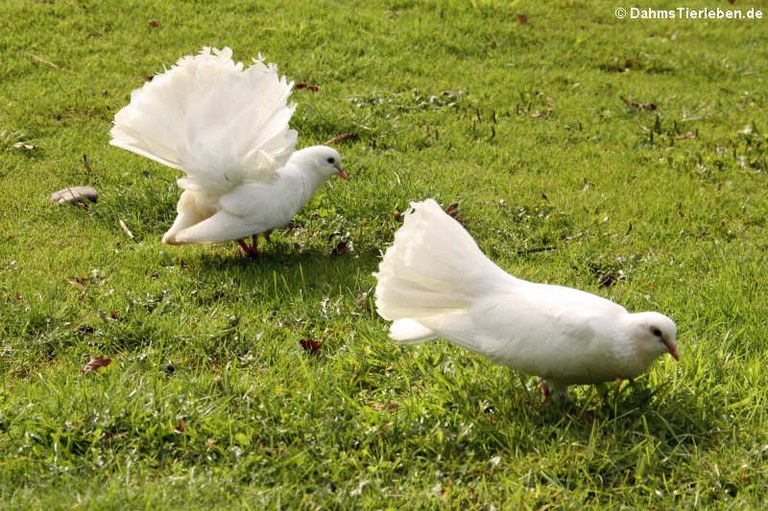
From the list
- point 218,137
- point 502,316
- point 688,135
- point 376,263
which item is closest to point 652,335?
point 502,316

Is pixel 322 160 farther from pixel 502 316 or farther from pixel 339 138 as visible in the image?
pixel 502 316

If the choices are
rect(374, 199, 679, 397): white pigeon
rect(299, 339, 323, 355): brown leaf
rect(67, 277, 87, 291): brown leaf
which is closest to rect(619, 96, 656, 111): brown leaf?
rect(374, 199, 679, 397): white pigeon

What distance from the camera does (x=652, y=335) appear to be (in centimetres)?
374

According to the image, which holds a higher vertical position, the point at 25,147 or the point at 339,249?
the point at 25,147

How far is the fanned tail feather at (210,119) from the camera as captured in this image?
215 inches

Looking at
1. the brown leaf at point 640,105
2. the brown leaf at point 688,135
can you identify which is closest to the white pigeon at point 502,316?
the brown leaf at point 688,135

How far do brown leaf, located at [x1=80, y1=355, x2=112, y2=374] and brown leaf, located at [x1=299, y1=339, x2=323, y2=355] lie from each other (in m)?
0.89

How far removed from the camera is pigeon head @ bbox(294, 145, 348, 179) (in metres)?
6.09

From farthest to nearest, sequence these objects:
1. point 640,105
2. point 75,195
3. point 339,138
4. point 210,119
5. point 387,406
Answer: point 640,105, point 339,138, point 75,195, point 210,119, point 387,406

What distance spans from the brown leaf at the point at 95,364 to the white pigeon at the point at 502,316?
4.18 feet

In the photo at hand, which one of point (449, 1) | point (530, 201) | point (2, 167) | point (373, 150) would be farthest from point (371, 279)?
point (449, 1)

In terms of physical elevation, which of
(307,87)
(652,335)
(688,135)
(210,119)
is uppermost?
(210,119)

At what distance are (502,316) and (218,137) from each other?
2357mm

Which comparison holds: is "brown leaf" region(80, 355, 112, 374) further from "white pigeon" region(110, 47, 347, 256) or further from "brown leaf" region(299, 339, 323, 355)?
"white pigeon" region(110, 47, 347, 256)
